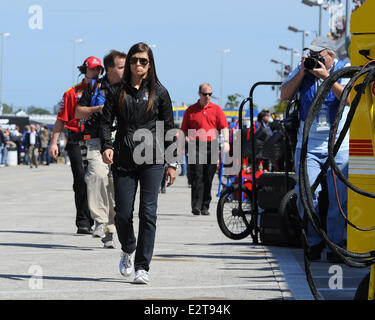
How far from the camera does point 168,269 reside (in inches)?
328

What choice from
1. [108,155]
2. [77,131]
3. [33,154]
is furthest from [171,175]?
[33,154]

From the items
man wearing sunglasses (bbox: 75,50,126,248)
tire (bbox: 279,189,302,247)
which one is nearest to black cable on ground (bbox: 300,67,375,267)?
tire (bbox: 279,189,302,247)

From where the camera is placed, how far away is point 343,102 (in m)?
4.57

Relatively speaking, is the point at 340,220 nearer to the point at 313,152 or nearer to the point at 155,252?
the point at 313,152

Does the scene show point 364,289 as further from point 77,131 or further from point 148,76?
point 77,131

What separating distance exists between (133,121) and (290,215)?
91.3 inches

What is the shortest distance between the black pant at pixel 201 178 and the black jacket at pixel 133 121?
7.33 meters

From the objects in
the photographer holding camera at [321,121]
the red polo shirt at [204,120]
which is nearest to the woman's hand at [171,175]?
the photographer holding camera at [321,121]

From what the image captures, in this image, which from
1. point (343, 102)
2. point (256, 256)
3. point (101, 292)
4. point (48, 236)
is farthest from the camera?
point (48, 236)

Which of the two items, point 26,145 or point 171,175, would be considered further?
point 26,145

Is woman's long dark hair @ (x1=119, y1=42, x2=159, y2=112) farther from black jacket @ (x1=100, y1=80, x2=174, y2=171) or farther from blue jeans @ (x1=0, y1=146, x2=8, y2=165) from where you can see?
blue jeans @ (x1=0, y1=146, x2=8, y2=165)

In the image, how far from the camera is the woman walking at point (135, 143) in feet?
24.8
